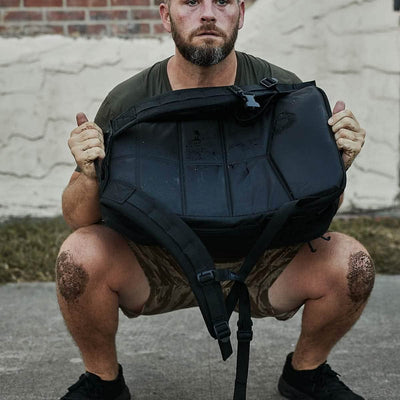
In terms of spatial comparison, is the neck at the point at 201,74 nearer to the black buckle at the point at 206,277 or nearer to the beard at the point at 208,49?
the beard at the point at 208,49

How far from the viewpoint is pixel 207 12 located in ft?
8.39

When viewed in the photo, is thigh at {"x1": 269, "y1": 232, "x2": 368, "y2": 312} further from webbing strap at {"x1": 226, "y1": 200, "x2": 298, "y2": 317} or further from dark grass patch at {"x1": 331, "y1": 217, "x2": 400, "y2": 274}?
dark grass patch at {"x1": 331, "y1": 217, "x2": 400, "y2": 274}

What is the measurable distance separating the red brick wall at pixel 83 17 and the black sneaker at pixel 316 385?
234cm

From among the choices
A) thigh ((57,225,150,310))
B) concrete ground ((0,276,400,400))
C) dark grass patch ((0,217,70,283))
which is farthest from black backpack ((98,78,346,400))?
dark grass patch ((0,217,70,283))

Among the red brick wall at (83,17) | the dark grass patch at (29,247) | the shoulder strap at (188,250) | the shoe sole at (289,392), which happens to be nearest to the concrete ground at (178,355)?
the shoe sole at (289,392)

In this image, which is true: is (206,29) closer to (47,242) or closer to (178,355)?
(178,355)

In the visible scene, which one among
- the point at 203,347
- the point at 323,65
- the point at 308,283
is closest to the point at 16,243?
the point at 203,347

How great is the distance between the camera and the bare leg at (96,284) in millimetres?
2389

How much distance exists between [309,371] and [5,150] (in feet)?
8.35

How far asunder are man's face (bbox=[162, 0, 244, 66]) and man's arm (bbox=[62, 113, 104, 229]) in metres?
0.41

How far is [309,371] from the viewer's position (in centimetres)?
261

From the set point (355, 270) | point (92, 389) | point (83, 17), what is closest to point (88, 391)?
point (92, 389)

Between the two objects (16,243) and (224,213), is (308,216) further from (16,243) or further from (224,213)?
(16,243)

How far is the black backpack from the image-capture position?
2.21 m
